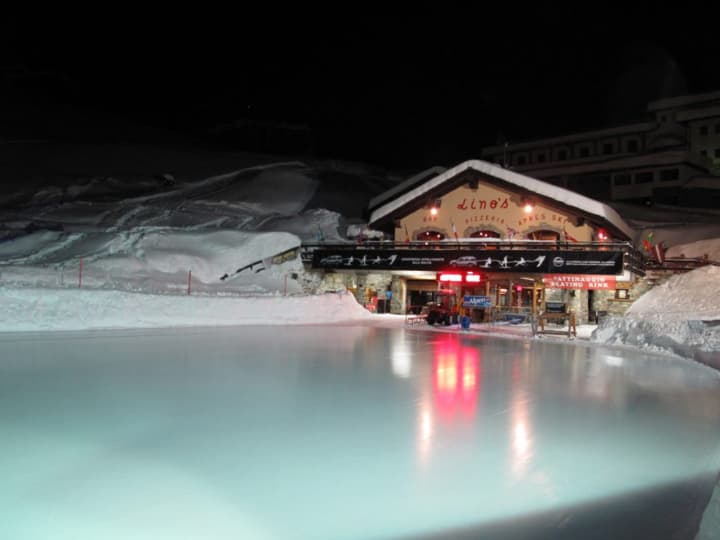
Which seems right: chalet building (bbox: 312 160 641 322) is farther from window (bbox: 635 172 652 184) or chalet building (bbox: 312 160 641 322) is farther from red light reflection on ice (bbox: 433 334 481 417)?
window (bbox: 635 172 652 184)

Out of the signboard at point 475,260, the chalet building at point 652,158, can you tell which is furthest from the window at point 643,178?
the signboard at point 475,260

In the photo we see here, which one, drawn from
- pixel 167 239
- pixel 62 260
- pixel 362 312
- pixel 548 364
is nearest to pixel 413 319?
pixel 362 312

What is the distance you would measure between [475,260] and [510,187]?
6000mm

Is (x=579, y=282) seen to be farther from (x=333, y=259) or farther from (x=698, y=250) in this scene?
(x=698, y=250)

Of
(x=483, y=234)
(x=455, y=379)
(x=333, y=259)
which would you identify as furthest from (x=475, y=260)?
(x=455, y=379)

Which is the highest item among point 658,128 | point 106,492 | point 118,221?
point 658,128

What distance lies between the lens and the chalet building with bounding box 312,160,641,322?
2495cm

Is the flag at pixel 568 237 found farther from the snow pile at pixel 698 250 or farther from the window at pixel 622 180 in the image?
the window at pixel 622 180

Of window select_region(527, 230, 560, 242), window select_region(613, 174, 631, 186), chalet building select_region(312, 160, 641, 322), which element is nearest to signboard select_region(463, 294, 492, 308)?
chalet building select_region(312, 160, 641, 322)

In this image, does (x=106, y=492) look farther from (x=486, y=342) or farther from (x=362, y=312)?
(x=362, y=312)

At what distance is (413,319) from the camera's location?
2541 centimetres

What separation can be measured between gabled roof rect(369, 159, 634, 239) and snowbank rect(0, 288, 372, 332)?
8.43 m

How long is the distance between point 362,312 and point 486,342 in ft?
32.3

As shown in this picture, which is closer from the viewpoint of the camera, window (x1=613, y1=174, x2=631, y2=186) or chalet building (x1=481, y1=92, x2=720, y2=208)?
chalet building (x1=481, y1=92, x2=720, y2=208)
